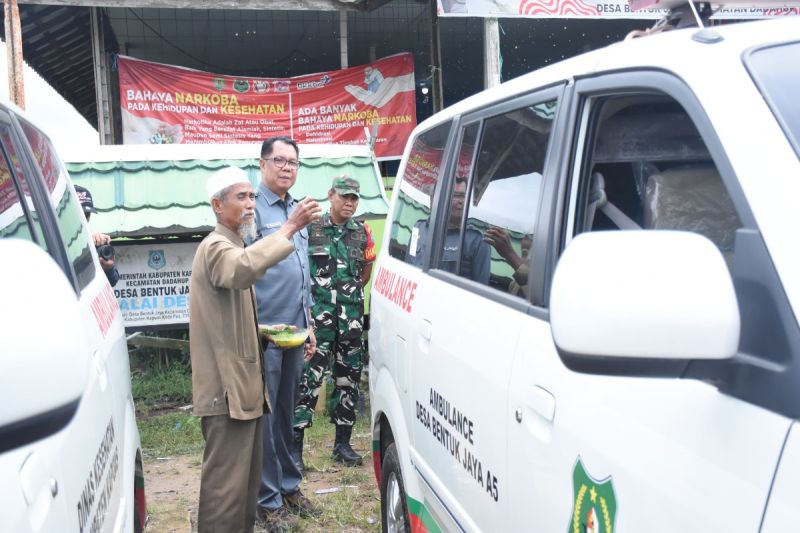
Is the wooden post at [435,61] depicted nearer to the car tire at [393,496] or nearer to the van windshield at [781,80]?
the car tire at [393,496]

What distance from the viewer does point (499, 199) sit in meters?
2.29

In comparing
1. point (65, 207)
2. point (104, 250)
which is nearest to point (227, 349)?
point (65, 207)

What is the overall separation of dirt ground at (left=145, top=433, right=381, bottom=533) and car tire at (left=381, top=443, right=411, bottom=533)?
0.80 m

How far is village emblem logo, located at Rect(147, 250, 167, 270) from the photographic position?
638 cm

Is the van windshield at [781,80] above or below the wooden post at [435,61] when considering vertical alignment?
below

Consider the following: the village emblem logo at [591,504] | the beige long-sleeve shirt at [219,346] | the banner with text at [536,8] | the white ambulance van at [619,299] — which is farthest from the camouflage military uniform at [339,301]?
the banner with text at [536,8]

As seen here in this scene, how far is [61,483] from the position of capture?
5.07ft

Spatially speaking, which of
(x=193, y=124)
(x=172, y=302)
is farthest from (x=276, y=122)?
(x=172, y=302)

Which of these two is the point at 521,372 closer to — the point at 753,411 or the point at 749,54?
the point at 753,411

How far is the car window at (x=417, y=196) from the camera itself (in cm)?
291

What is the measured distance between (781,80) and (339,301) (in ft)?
13.1

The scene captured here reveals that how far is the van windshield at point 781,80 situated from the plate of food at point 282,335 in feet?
9.32

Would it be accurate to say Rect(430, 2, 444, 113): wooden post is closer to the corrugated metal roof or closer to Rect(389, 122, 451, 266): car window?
the corrugated metal roof

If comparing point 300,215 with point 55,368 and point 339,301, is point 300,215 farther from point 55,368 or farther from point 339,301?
point 55,368
